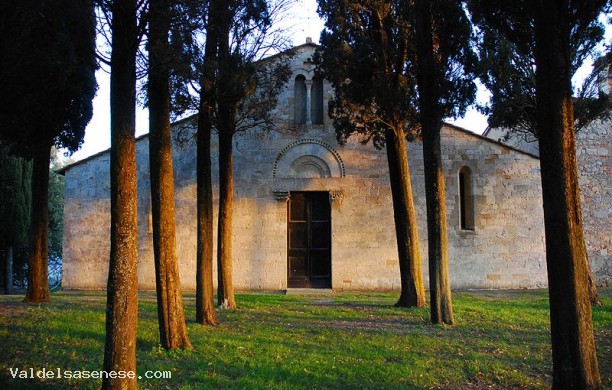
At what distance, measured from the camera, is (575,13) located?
5.95m

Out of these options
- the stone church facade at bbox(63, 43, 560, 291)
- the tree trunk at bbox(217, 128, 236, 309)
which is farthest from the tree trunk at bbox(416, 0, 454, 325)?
the stone church facade at bbox(63, 43, 560, 291)

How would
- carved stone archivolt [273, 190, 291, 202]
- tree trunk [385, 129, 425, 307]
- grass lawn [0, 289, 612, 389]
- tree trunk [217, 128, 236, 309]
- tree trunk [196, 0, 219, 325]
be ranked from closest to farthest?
grass lawn [0, 289, 612, 389] → tree trunk [196, 0, 219, 325] → tree trunk [217, 128, 236, 309] → tree trunk [385, 129, 425, 307] → carved stone archivolt [273, 190, 291, 202]

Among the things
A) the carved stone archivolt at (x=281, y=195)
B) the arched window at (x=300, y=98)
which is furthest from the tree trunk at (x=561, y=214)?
the arched window at (x=300, y=98)

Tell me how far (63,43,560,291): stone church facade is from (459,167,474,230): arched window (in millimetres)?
50

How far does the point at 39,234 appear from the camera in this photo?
33.1 ft

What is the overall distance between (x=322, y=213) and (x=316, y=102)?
3442 millimetres

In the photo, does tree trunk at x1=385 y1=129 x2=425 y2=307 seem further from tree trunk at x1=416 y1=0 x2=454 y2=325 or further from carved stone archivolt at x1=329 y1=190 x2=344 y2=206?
carved stone archivolt at x1=329 y1=190 x2=344 y2=206

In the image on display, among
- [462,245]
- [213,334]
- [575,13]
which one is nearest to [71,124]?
[213,334]

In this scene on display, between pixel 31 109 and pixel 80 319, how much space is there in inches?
143

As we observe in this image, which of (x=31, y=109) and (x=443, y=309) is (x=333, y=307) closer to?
(x=443, y=309)

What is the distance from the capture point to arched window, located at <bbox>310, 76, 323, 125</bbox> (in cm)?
1609

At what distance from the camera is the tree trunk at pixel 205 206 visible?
Result: 834 cm

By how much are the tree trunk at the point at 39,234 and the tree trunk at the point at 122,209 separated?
6469 millimetres

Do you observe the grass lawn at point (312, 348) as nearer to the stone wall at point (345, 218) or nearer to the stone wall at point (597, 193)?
the stone wall at point (345, 218)
